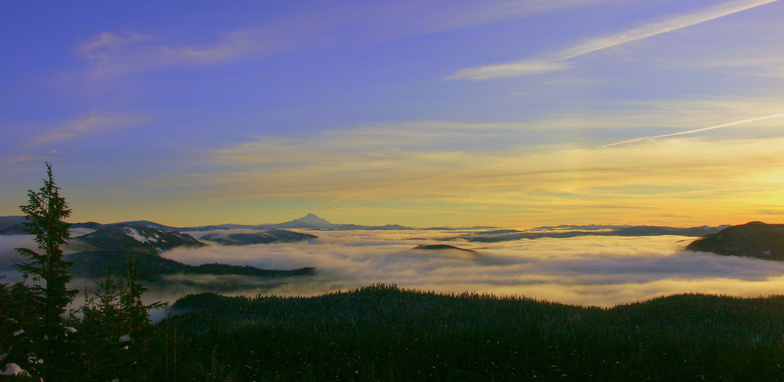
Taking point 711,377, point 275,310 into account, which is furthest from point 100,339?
point 275,310

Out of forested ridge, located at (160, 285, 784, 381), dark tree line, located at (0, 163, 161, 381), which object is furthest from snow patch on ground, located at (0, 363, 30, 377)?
forested ridge, located at (160, 285, 784, 381)

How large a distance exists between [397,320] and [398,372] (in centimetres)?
4035

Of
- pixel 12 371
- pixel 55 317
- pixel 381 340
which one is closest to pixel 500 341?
pixel 381 340

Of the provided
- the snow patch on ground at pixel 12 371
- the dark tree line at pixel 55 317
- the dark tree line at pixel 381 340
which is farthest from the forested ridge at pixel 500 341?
the snow patch on ground at pixel 12 371

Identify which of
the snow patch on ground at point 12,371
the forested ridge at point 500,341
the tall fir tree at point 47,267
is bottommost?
the forested ridge at point 500,341

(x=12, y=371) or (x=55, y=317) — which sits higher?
(x=55, y=317)

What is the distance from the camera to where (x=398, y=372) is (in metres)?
29.6

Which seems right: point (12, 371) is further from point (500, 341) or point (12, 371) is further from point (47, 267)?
point (500, 341)

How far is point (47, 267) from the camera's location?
1606 centimetres

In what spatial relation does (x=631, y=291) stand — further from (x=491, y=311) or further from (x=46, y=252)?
(x=46, y=252)

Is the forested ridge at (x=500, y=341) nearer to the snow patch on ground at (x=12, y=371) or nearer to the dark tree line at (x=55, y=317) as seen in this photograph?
the dark tree line at (x=55, y=317)

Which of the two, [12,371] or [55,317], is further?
[55,317]

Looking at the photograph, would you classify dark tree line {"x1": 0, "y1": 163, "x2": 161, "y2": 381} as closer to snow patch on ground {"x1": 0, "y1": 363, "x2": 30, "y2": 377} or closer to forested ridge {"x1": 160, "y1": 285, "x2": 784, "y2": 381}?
snow patch on ground {"x1": 0, "y1": 363, "x2": 30, "y2": 377}

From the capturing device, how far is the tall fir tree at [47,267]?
15.4 m
